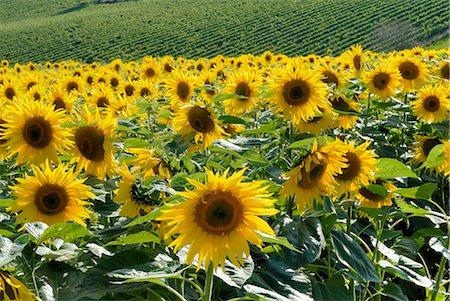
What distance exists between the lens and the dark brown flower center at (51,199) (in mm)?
2342

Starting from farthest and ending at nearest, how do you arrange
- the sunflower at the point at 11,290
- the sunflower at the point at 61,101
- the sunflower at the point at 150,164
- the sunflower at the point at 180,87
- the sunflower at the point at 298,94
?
the sunflower at the point at 180,87
the sunflower at the point at 61,101
the sunflower at the point at 298,94
the sunflower at the point at 150,164
the sunflower at the point at 11,290

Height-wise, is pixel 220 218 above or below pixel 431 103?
below

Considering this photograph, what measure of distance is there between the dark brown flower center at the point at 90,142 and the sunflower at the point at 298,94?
3.49 ft

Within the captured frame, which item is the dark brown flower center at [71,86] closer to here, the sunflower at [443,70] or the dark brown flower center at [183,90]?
the dark brown flower center at [183,90]

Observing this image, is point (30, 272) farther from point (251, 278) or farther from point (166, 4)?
point (166, 4)

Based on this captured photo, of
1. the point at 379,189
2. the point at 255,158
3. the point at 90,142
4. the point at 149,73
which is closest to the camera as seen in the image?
the point at 255,158

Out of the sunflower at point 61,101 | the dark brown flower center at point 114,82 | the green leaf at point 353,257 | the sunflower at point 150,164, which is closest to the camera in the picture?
the green leaf at point 353,257

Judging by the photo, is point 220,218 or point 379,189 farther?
point 379,189

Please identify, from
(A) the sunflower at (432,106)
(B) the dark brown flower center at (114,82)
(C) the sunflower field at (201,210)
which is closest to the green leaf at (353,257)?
(C) the sunflower field at (201,210)

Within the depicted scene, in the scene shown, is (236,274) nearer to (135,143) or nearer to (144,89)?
(135,143)

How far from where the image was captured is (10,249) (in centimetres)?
170

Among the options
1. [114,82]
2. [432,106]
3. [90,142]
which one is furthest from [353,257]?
[114,82]

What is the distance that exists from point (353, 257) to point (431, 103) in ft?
9.85

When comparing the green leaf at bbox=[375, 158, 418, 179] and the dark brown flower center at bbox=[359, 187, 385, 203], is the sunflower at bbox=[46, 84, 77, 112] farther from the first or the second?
the green leaf at bbox=[375, 158, 418, 179]
